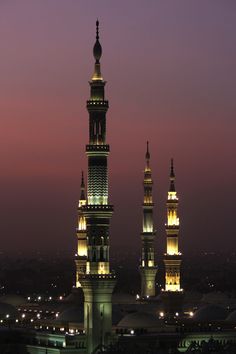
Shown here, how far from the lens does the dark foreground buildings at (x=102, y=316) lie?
49.7 metres

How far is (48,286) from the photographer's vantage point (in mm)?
122688

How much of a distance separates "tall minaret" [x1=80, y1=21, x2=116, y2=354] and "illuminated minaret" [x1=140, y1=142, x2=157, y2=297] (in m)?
17.4

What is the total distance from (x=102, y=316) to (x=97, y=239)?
8.86ft

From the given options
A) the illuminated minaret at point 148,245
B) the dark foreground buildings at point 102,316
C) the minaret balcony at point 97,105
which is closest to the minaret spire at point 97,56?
the dark foreground buildings at point 102,316

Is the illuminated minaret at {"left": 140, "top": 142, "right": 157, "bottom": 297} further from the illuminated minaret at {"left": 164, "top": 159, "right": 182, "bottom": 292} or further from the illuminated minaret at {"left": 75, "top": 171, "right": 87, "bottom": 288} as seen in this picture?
the illuminated minaret at {"left": 75, "top": 171, "right": 87, "bottom": 288}

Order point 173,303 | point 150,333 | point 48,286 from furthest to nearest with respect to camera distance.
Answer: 1. point 48,286
2. point 173,303
3. point 150,333

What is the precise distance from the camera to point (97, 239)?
49719 millimetres

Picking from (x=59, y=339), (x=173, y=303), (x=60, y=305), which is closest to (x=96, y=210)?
(x=59, y=339)

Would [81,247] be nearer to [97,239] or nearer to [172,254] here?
[172,254]

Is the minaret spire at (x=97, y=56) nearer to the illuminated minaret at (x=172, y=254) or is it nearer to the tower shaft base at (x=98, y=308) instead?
the tower shaft base at (x=98, y=308)

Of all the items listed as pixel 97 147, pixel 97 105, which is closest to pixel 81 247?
pixel 97 147

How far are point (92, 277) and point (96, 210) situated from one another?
232 centimetres

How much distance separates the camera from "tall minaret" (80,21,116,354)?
49.6 metres

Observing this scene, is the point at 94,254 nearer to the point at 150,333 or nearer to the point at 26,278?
the point at 150,333
